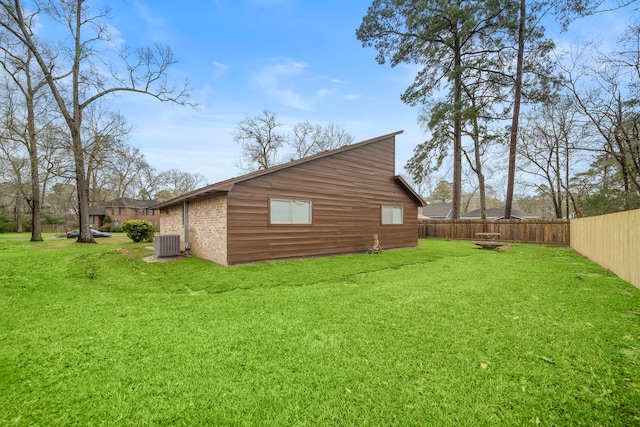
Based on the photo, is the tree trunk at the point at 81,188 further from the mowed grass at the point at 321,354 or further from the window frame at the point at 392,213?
the window frame at the point at 392,213

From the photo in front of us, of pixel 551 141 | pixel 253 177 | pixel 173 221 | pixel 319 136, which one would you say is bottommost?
pixel 173 221

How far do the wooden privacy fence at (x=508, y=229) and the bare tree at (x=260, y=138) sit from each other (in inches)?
691

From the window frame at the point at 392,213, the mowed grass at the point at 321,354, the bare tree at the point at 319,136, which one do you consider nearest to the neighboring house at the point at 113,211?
the bare tree at the point at 319,136

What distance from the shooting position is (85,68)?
15.0 metres

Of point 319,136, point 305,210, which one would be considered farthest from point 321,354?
point 319,136

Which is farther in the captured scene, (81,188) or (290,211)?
(81,188)

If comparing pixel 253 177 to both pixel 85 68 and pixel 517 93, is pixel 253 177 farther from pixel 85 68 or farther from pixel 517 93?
pixel 517 93

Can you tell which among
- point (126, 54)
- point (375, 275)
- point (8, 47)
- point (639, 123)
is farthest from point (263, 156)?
point (639, 123)

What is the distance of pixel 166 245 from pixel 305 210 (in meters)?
5.27

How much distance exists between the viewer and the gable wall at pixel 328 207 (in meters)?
8.56

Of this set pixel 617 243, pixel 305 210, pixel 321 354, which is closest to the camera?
pixel 321 354

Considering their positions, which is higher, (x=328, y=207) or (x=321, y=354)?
(x=328, y=207)

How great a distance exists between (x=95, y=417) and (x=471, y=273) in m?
7.59

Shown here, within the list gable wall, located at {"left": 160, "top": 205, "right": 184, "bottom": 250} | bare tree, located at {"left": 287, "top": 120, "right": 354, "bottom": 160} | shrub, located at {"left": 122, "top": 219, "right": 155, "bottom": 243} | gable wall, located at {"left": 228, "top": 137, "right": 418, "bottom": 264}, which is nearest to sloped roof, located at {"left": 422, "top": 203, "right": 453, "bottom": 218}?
bare tree, located at {"left": 287, "top": 120, "right": 354, "bottom": 160}
